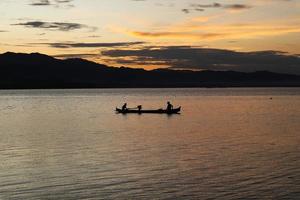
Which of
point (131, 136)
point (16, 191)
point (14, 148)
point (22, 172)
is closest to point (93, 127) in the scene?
point (131, 136)

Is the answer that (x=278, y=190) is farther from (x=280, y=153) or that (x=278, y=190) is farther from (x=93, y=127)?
(x=93, y=127)

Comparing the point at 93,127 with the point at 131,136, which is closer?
the point at 131,136

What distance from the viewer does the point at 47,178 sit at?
2320 cm

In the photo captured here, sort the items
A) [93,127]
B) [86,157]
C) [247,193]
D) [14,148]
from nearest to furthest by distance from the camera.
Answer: [247,193] < [86,157] < [14,148] < [93,127]

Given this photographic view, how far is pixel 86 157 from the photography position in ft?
96.6

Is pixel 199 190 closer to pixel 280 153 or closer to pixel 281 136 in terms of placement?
pixel 280 153

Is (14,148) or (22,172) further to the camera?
(14,148)

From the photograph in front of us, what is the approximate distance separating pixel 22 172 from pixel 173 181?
7.31 meters

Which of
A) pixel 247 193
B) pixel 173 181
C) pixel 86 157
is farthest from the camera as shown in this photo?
pixel 86 157

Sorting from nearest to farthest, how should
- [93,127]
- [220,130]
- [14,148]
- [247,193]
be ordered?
[247,193]
[14,148]
[220,130]
[93,127]

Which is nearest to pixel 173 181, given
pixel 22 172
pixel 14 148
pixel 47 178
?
pixel 47 178

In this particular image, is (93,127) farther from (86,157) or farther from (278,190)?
(278,190)

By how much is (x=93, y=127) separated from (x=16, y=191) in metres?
31.7

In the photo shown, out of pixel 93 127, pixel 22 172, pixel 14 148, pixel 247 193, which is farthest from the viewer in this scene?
pixel 93 127
